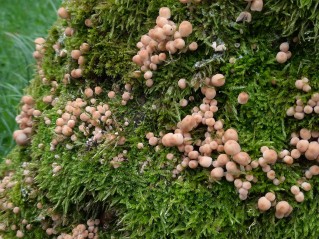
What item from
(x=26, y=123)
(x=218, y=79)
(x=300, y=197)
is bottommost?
(x=300, y=197)

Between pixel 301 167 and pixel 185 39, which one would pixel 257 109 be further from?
pixel 185 39

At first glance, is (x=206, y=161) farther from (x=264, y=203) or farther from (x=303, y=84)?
(x=303, y=84)

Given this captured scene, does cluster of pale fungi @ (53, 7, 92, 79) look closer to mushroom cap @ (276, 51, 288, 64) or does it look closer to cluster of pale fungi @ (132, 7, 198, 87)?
cluster of pale fungi @ (132, 7, 198, 87)

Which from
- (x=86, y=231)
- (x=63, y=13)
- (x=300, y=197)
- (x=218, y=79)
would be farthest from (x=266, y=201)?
(x=63, y=13)

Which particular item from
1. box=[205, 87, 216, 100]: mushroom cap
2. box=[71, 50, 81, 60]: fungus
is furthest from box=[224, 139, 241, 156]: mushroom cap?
box=[71, 50, 81, 60]: fungus

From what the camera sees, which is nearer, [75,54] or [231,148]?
[231,148]

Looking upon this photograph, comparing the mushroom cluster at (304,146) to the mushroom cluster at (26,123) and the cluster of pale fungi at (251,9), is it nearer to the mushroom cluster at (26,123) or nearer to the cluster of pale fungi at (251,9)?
the cluster of pale fungi at (251,9)

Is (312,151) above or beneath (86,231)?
above
